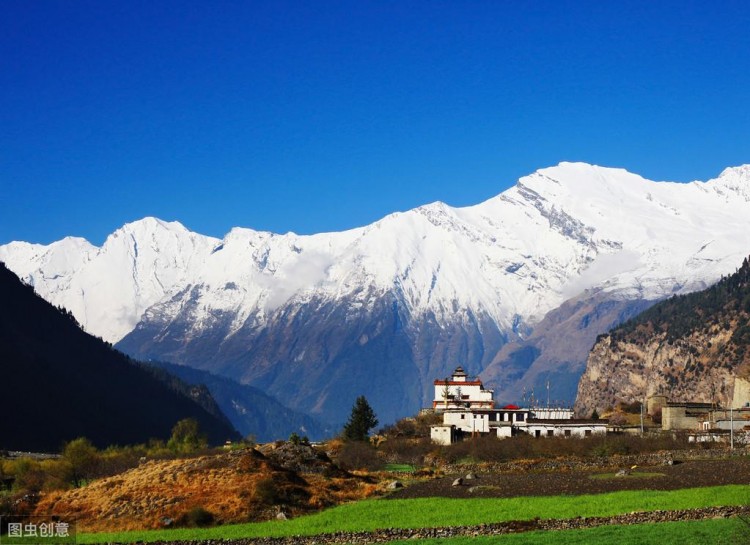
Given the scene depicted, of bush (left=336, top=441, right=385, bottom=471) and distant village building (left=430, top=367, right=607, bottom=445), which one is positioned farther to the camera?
distant village building (left=430, top=367, right=607, bottom=445)

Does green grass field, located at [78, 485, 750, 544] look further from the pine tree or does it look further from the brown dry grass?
the pine tree

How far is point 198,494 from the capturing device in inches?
3733

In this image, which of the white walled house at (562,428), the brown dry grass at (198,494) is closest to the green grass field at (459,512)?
the brown dry grass at (198,494)

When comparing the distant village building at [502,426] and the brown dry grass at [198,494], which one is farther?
the distant village building at [502,426]

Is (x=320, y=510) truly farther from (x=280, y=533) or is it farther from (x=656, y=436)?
(x=656, y=436)

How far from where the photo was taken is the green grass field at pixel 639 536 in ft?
216

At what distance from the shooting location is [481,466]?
13025 cm

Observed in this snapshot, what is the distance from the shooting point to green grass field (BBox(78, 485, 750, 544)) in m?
81.5

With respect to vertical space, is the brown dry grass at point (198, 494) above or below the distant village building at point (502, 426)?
below

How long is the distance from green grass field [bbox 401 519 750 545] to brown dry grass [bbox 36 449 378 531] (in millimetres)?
20931

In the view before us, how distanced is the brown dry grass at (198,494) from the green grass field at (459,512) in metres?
3.45

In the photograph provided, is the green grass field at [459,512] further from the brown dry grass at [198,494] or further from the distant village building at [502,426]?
the distant village building at [502,426]

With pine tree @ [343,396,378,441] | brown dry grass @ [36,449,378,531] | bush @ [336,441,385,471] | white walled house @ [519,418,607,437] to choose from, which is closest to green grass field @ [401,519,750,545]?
brown dry grass @ [36,449,378,531]

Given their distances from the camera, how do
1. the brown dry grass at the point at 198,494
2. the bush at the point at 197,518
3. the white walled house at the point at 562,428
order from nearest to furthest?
1. the bush at the point at 197,518
2. the brown dry grass at the point at 198,494
3. the white walled house at the point at 562,428
